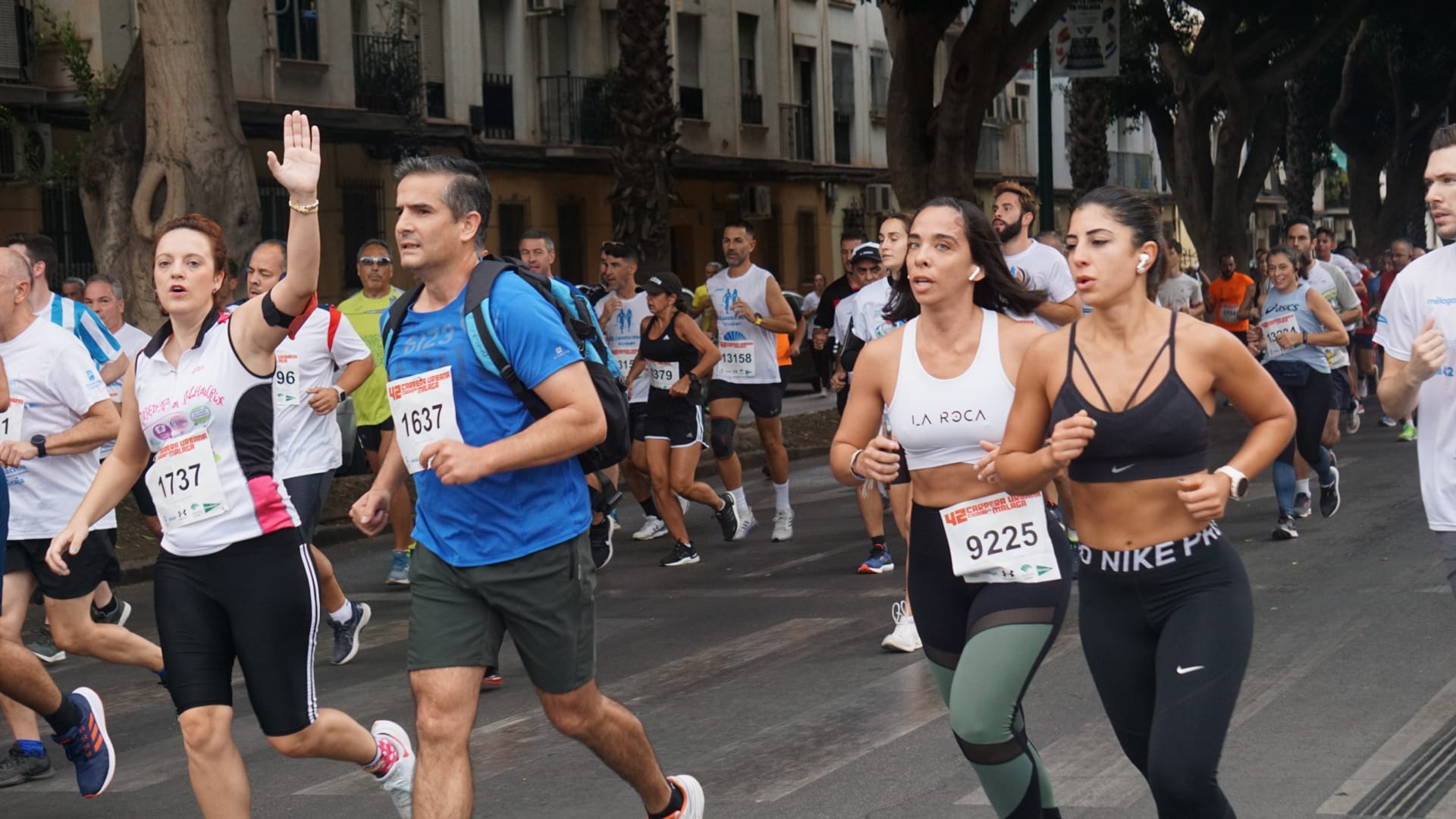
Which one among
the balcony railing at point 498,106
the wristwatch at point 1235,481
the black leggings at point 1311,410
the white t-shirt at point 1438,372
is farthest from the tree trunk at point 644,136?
the wristwatch at point 1235,481

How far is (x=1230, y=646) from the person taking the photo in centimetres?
415

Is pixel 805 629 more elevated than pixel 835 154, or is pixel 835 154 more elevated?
pixel 835 154

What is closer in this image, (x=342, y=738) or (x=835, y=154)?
(x=342, y=738)

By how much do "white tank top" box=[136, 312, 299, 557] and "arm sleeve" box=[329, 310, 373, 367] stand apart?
3937 millimetres

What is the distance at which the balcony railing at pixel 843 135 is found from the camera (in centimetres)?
4425

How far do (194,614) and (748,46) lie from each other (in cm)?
3656

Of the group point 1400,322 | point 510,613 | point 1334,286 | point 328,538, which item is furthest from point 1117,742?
point 1334,286

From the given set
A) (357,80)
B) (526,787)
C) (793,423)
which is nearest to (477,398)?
(526,787)

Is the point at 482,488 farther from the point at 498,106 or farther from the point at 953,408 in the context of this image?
Answer: the point at 498,106

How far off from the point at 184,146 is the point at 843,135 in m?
31.0

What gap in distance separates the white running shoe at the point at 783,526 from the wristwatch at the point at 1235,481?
8459 millimetres

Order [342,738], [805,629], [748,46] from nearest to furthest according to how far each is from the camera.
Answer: [342,738]
[805,629]
[748,46]

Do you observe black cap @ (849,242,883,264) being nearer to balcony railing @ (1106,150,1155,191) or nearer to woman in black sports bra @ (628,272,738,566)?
woman in black sports bra @ (628,272,738,566)

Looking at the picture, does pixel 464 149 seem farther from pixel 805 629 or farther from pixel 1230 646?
pixel 1230 646
